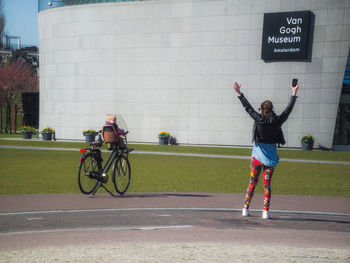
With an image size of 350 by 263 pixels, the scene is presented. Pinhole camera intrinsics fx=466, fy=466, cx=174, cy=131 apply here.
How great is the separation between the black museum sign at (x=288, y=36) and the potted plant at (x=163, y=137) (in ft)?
29.1

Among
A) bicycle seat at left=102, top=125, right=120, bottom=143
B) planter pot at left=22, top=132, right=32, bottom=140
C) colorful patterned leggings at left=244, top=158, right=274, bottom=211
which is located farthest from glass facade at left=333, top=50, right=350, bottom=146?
colorful patterned leggings at left=244, top=158, right=274, bottom=211

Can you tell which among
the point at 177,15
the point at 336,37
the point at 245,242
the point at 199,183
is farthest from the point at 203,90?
the point at 245,242

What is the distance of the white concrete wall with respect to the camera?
31.0m

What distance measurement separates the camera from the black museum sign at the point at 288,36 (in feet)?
101

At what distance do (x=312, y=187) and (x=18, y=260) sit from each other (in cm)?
905

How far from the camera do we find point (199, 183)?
12336 millimetres

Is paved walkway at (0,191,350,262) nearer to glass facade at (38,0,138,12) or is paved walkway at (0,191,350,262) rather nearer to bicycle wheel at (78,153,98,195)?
bicycle wheel at (78,153,98,195)

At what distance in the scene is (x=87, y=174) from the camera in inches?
356

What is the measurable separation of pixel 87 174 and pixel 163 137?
25.4m

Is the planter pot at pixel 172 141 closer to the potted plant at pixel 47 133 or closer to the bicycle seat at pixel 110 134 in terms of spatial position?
the potted plant at pixel 47 133

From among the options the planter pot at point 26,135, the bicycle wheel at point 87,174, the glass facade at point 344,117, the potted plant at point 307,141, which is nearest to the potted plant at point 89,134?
the planter pot at point 26,135

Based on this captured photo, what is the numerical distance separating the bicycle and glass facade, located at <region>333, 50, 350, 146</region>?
26207 mm

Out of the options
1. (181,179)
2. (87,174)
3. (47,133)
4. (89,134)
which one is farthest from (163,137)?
(87,174)

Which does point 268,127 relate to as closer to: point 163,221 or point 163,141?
point 163,221
